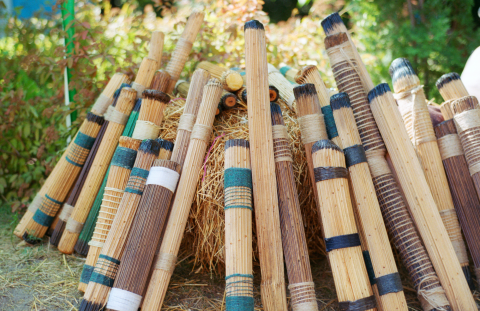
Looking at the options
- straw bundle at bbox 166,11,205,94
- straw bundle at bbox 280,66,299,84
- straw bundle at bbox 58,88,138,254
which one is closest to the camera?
straw bundle at bbox 58,88,138,254

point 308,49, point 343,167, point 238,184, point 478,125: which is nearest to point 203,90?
point 238,184

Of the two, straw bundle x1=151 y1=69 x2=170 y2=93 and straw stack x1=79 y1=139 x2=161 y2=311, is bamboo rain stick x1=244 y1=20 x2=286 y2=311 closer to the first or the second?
straw stack x1=79 y1=139 x2=161 y2=311

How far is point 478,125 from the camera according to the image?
85.1 inches

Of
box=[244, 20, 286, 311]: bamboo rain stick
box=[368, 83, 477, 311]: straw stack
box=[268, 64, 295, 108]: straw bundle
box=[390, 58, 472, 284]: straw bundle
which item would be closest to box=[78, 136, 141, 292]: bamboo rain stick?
box=[244, 20, 286, 311]: bamboo rain stick

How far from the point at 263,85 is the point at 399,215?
1.03 meters

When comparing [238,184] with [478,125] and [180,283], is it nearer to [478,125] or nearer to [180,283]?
[180,283]

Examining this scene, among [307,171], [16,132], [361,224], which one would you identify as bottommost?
[361,224]

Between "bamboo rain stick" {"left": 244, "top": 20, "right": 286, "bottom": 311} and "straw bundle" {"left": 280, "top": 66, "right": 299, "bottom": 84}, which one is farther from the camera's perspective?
"straw bundle" {"left": 280, "top": 66, "right": 299, "bottom": 84}

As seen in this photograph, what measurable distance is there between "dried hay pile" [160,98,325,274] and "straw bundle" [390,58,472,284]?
0.68m

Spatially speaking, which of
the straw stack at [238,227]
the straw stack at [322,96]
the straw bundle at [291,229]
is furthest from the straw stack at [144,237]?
the straw stack at [322,96]

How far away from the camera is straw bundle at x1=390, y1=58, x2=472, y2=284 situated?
2160mm

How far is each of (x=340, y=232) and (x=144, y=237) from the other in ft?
3.25

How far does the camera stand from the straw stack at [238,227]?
174 centimetres

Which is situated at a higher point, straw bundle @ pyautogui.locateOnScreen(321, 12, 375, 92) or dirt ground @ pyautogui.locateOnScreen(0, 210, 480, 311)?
straw bundle @ pyautogui.locateOnScreen(321, 12, 375, 92)
